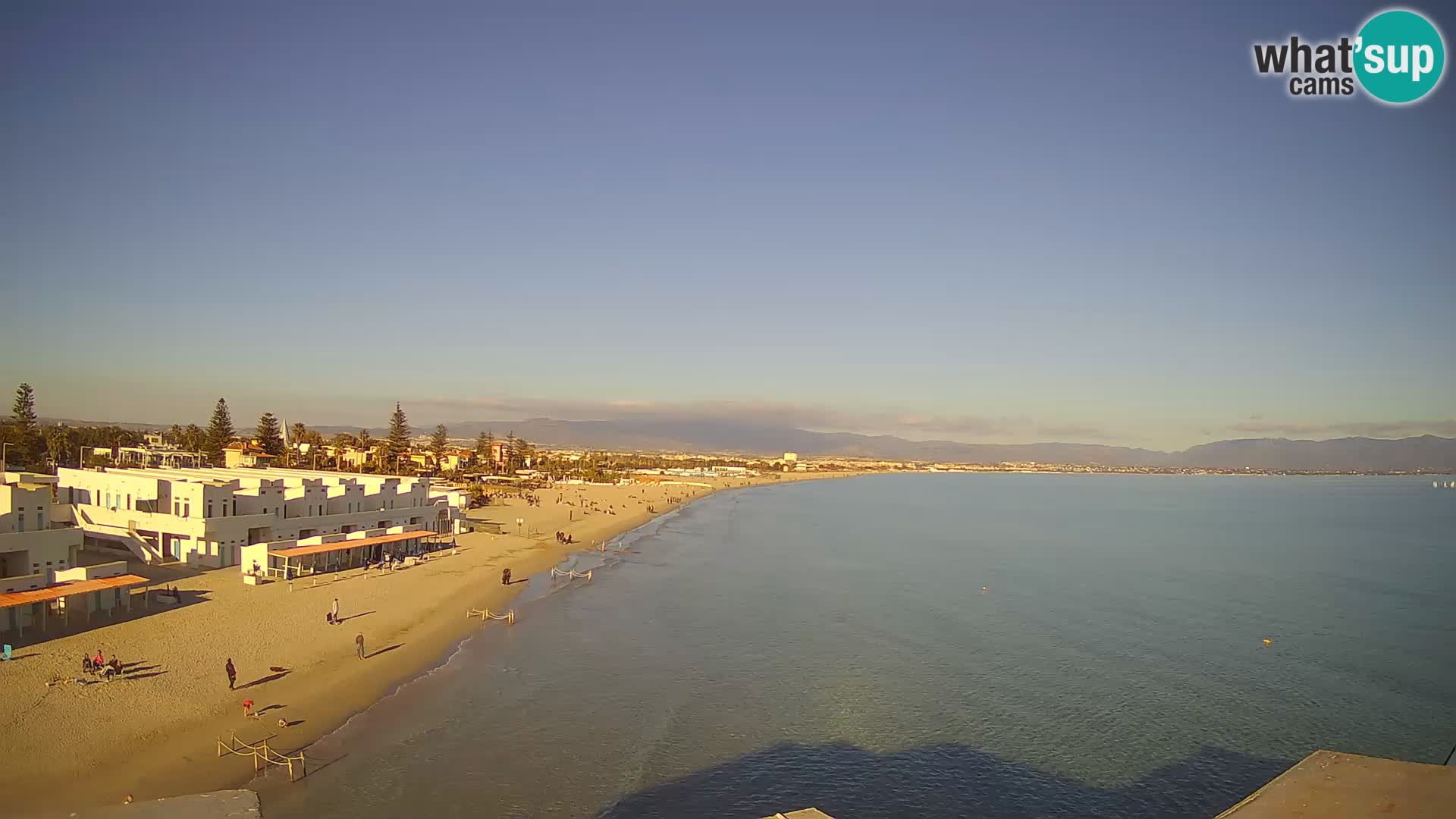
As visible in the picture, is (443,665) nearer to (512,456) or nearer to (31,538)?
(31,538)

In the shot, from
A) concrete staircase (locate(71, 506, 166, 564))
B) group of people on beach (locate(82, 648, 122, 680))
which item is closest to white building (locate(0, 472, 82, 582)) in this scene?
concrete staircase (locate(71, 506, 166, 564))

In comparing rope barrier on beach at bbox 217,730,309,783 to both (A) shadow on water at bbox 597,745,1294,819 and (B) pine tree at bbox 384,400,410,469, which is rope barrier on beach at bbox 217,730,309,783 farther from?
(B) pine tree at bbox 384,400,410,469

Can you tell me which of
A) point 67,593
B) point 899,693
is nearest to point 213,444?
point 67,593

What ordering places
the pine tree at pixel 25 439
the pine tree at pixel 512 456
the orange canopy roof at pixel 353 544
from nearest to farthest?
1. the orange canopy roof at pixel 353 544
2. the pine tree at pixel 25 439
3. the pine tree at pixel 512 456

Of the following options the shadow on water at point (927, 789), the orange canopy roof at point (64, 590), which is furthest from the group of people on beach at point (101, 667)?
the shadow on water at point (927, 789)

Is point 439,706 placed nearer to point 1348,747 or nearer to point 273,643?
point 273,643

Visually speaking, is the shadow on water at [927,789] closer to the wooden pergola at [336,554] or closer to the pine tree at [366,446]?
the wooden pergola at [336,554]

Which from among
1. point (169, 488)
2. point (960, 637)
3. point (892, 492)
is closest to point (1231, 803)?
point (960, 637)
